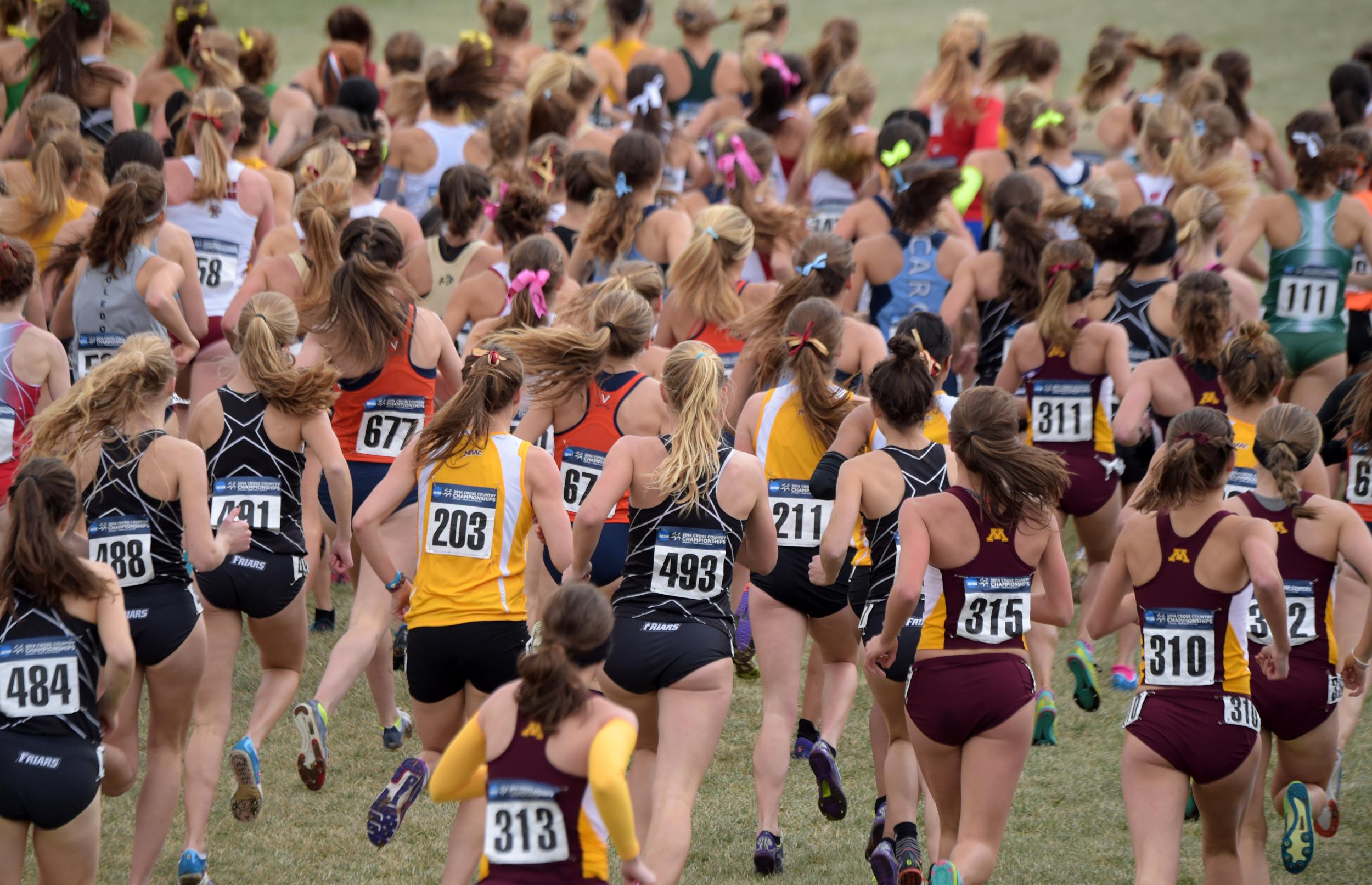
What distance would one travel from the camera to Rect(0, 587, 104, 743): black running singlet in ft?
13.3

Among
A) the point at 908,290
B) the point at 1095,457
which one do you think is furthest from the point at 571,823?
the point at 908,290

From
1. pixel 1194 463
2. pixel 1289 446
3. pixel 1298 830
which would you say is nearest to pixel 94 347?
pixel 1194 463

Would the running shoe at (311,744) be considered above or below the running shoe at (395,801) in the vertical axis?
above

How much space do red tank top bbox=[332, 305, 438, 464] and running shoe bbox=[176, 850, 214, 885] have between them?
1.81 m

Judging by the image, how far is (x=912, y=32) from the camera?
23.2m

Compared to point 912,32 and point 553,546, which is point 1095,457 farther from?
point 912,32

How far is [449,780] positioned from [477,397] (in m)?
1.53

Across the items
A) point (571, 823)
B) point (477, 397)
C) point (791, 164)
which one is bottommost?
point (571, 823)

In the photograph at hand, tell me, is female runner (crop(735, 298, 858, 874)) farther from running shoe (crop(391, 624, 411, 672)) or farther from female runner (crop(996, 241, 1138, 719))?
running shoe (crop(391, 624, 411, 672))

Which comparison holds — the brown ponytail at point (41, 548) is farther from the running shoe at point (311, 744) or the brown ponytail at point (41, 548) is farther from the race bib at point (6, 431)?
the race bib at point (6, 431)

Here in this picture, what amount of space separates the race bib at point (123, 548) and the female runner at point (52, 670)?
64 cm

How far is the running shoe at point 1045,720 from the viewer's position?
257 inches

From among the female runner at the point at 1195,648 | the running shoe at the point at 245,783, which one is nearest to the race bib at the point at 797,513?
the female runner at the point at 1195,648

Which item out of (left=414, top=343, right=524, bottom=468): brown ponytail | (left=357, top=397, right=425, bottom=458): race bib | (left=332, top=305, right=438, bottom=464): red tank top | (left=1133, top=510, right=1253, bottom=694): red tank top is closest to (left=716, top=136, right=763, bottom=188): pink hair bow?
(left=332, top=305, right=438, bottom=464): red tank top
